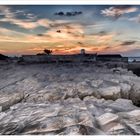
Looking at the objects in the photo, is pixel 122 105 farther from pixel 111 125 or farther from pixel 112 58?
pixel 112 58

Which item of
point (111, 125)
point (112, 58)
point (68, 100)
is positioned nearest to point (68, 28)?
point (112, 58)

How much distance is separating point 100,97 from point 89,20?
0.61m

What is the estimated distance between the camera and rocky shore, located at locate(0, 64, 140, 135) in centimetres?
272

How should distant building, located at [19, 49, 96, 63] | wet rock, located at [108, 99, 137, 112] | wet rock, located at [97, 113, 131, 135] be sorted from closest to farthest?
wet rock, located at [97, 113, 131, 135]
wet rock, located at [108, 99, 137, 112]
distant building, located at [19, 49, 96, 63]

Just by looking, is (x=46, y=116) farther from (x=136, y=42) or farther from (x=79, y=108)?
(x=136, y=42)

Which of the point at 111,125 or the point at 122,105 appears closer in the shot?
the point at 111,125

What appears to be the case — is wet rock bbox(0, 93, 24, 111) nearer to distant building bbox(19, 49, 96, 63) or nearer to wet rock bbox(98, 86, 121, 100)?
distant building bbox(19, 49, 96, 63)

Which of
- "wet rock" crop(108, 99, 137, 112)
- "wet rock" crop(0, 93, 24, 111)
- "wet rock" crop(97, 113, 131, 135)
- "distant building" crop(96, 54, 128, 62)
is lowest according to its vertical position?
"wet rock" crop(97, 113, 131, 135)

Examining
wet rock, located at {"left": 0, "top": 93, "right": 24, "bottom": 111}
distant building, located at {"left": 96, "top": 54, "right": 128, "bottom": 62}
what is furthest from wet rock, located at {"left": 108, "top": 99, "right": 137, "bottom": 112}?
wet rock, located at {"left": 0, "top": 93, "right": 24, "bottom": 111}

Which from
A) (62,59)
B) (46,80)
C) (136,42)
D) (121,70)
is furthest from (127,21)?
(46,80)

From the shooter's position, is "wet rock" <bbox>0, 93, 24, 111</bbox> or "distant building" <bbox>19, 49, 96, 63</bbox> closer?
"wet rock" <bbox>0, 93, 24, 111</bbox>

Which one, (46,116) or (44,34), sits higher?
(44,34)

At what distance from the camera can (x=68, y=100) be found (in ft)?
9.61

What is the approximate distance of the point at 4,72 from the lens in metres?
3.02
